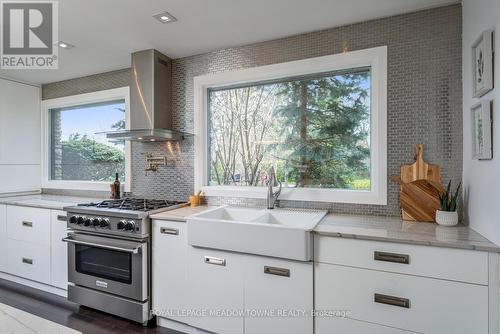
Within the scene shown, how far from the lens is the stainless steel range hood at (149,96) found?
8.71ft

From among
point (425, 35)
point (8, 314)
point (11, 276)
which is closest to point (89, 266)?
point (11, 276)

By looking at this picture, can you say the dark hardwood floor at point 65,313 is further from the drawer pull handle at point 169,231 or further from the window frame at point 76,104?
the window frame at point 76,104

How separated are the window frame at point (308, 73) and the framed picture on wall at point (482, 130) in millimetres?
541

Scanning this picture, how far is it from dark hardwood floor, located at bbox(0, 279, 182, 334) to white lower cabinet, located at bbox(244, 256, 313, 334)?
31.8 inches

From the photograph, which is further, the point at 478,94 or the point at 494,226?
the point at 478,94

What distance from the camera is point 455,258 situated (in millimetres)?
1410

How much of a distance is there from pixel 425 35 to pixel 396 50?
0.20 metres

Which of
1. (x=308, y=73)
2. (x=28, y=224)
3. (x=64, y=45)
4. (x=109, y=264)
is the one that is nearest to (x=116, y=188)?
(x=28, y=224)

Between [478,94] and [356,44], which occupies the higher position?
[356,44]

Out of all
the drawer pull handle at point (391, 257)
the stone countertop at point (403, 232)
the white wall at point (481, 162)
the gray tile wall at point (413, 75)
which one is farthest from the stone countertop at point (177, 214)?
the white wall at point (481, 162)

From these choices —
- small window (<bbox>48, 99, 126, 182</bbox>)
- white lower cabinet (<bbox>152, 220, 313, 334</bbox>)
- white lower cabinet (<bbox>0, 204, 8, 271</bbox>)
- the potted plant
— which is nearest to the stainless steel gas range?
white lower cabinet (<bbox>152, 220, 313, 334</bbox>)

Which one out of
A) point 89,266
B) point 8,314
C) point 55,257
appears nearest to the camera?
point 8,314

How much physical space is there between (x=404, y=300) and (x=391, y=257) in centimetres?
Result: 24

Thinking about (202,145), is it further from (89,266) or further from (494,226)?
(494,226)
